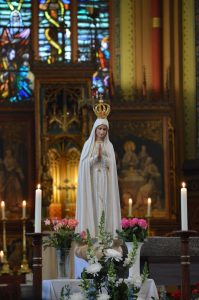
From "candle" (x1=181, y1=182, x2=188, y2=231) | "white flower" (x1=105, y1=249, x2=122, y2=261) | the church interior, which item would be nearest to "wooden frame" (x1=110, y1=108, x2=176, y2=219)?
the church interior

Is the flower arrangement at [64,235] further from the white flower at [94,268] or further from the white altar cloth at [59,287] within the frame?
the white flower at [94,268]

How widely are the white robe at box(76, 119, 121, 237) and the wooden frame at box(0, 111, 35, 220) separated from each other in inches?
347

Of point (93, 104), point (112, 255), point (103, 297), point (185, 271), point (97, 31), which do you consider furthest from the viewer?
point (97, 31)

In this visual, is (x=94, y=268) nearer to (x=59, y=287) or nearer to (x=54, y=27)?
(x=59, y=287)

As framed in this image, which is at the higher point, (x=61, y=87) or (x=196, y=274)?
(x=61, y=87)

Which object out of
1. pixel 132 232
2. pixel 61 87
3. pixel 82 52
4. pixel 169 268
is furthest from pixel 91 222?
pixel 82 52

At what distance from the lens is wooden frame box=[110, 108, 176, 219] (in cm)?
1948

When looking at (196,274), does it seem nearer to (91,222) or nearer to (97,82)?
(91,222)

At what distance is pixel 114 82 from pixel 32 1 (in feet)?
8.52

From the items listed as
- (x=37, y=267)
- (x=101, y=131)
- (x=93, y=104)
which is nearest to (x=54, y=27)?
(x=93, y=104)

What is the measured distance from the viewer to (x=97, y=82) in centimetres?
2208

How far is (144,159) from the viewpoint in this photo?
64.4 ft

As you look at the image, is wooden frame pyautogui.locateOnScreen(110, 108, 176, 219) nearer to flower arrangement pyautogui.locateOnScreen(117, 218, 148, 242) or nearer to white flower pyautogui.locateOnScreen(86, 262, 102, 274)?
flower arrangement pyautogui.locateOnScreen(117, 218, 148, 242)

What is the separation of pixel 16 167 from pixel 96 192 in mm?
9215
